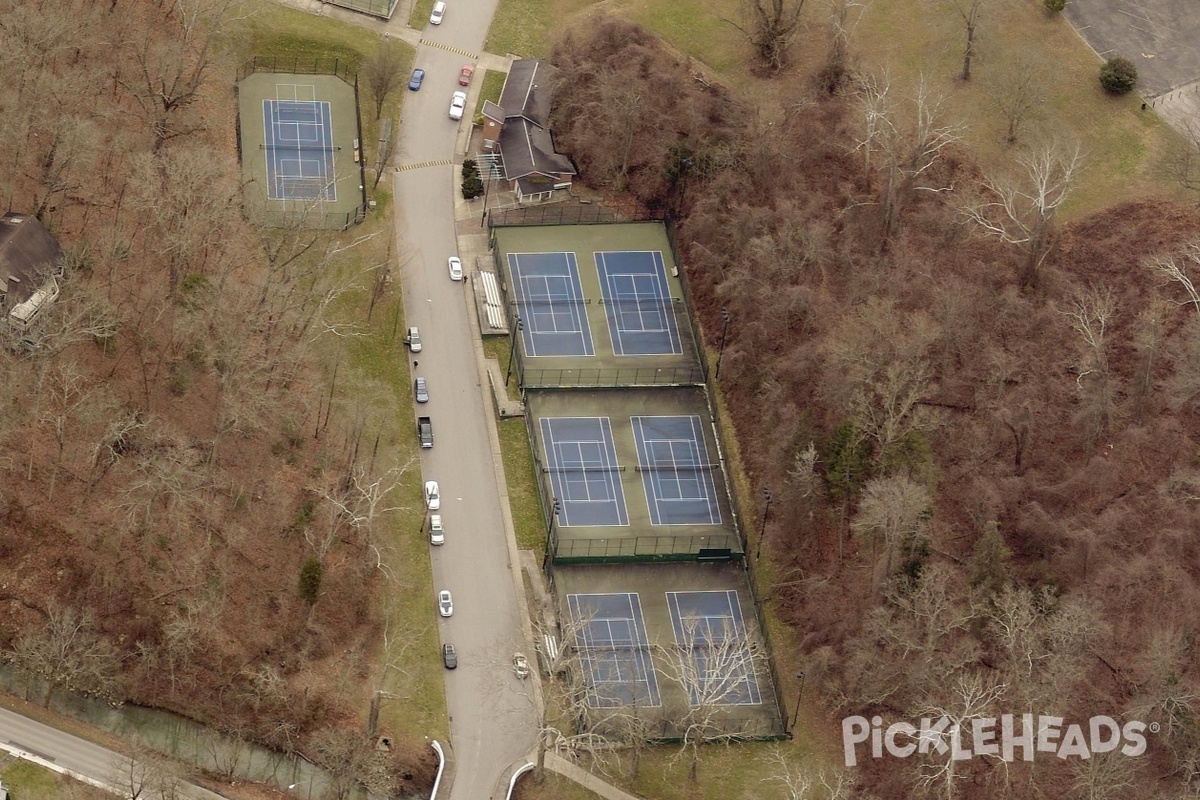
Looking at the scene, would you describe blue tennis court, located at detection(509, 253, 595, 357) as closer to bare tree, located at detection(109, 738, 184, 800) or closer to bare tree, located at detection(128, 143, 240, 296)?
bare tree, located at detection(128, 143, 240, 296)

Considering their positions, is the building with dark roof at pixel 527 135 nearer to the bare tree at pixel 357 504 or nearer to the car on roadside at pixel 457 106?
the car on roadside at pixel 457 106

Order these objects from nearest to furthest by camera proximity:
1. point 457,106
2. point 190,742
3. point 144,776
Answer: point 144,776
point 190,742
point 457,106

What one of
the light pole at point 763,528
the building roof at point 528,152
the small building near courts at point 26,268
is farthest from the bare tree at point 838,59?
the small building near courts at point 26,268

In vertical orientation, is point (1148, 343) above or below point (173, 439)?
below

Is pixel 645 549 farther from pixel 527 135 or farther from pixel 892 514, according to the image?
pixel 527 135

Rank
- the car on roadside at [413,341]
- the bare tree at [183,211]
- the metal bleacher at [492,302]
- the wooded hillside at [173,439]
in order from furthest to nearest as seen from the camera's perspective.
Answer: the metal bleacher at [492,302] < the car on roadside at [413,341] < the bare tree at [183,211] < the wooded hillside at [173,439]

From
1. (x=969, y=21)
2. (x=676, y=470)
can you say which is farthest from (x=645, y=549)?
(x=969, y=21)

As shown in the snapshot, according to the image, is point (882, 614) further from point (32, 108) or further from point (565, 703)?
point (32, 108)
